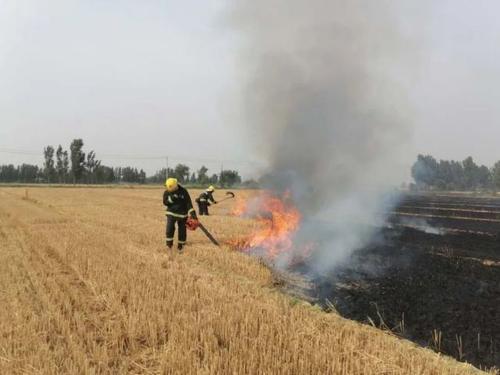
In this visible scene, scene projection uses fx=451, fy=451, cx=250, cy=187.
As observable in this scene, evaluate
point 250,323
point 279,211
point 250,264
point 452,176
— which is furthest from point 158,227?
point 452,176

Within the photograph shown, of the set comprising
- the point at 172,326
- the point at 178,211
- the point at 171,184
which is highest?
the point at 171,184

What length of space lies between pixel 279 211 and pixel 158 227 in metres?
5.95

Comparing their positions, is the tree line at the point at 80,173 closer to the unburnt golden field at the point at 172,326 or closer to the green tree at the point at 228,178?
the green tree at the point at 228,178

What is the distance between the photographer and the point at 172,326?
233 inches

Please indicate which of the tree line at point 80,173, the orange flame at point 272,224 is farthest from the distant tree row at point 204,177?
the orange flame at point 272,224

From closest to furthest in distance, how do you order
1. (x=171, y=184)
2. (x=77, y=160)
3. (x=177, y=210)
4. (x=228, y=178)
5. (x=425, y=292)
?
(x=425, y=292) < (x=171, y=184) < (x=177, y=210) < (x=228, y=178) < (x=77, y=160)

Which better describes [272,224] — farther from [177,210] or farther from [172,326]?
[172,326]

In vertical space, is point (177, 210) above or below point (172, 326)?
above

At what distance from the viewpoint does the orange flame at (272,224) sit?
46.0ft

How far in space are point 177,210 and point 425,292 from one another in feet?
22.3

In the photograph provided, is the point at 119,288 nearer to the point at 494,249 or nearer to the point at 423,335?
the point at 423,335

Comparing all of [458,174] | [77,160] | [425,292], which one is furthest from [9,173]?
[425,292]

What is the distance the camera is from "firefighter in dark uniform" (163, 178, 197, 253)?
1248 centimetres

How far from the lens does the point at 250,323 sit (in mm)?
5980
